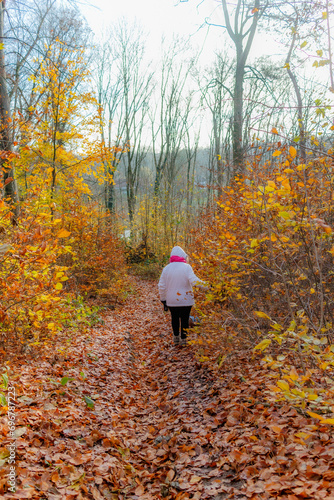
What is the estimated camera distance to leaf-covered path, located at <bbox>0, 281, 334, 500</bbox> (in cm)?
255

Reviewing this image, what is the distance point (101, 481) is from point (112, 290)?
7.62m

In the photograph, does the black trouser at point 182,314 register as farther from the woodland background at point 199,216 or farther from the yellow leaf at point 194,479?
the yellow leaf at point 194,479

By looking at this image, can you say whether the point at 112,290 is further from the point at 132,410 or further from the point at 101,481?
the point at 101,481

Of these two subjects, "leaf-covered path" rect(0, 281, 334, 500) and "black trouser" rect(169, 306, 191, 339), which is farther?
"black trouser" rect(169, 306, 191, 339)

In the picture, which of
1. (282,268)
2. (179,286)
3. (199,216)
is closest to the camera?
(282,268)

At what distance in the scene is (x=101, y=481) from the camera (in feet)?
9.18

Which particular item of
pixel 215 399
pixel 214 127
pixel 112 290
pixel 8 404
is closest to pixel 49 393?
pixel 8 404

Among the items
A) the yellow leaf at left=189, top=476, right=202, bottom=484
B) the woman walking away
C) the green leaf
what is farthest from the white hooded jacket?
the yellow leaf at left=189, top=476, right=202, bottom=484

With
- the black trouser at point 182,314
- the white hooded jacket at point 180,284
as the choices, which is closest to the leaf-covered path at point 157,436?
the black trouser at point 182,314

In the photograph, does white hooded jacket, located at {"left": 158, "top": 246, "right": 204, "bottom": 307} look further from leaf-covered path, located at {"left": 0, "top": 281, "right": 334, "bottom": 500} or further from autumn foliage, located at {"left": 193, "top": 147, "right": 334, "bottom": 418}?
leaf-covered path, located at {"left": 0, "top": 281, "right": 334, "bottom": 500}

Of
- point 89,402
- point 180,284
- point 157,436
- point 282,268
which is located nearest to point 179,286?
point 180,284

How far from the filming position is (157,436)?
3684 millimetres

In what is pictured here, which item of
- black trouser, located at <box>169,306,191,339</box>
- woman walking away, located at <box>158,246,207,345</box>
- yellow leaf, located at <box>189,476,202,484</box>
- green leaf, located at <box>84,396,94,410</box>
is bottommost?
yellow leaf, located at <box>189,476,202,484</box>

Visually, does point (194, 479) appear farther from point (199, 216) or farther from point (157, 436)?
point (199, 216)
